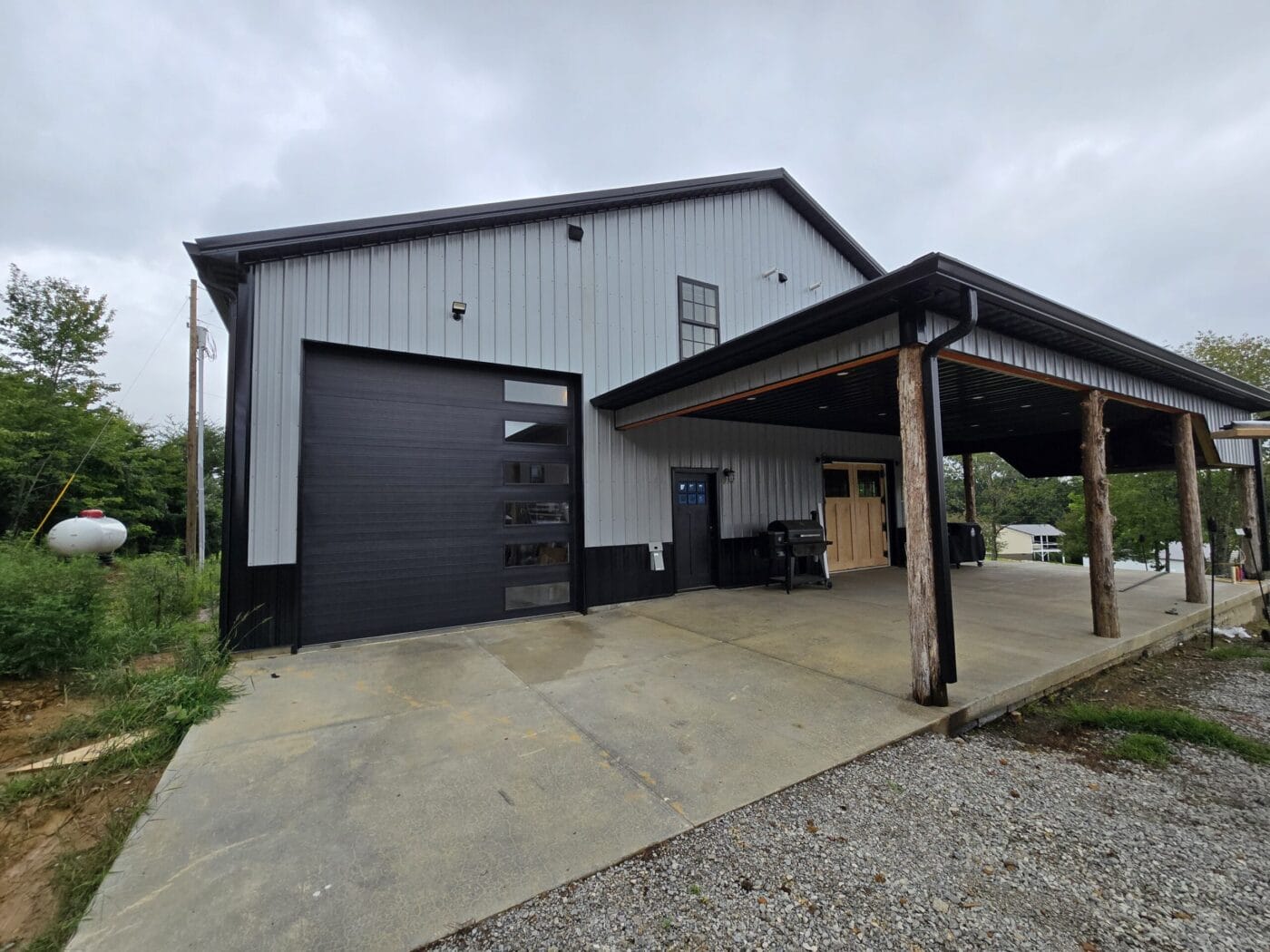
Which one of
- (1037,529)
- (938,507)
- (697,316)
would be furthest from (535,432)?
(1037,529)

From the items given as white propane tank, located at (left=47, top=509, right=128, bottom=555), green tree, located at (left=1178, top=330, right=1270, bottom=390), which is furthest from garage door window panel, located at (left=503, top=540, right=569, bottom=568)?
green tree, located at (left=1178, top=330, right=1270, bottom=390)

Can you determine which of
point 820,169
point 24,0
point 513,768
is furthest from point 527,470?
point 820,169

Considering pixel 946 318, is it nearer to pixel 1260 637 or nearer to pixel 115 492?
pixel 1260 637

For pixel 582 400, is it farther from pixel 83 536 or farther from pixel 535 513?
pixel 83 536

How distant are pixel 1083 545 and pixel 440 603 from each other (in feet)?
119

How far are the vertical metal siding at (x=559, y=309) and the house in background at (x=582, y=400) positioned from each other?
0.10 feet

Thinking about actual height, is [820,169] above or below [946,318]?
above

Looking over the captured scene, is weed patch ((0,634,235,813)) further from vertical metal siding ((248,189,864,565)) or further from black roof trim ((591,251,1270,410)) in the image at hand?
black roof trim ((591,251,1270,410))

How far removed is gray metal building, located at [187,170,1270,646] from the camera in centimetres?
450

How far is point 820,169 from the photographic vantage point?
637 inches

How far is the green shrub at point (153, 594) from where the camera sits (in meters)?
5.09

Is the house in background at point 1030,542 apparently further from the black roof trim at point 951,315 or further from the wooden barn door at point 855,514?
the black roof trim at point 951,315

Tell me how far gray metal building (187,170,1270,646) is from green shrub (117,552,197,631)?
171 centimetres

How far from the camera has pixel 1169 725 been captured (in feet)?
10.2
